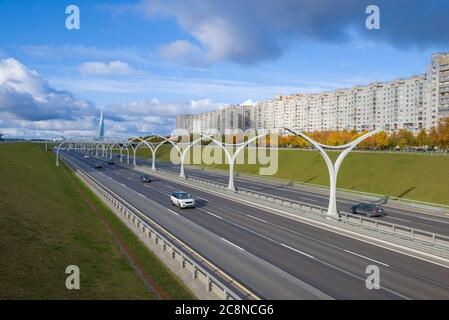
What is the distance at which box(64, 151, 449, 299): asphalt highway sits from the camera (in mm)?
14188

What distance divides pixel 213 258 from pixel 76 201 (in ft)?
A: 65.1

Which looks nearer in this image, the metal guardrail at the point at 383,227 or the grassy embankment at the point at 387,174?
the metal guardrail at the point at 383,227

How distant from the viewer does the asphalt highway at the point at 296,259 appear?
559 inches

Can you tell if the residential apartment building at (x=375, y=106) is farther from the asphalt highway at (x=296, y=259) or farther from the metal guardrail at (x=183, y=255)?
the metal guardrail at (x=183, y=255)

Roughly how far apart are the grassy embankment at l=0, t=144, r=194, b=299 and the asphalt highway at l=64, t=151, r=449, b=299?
3234mm

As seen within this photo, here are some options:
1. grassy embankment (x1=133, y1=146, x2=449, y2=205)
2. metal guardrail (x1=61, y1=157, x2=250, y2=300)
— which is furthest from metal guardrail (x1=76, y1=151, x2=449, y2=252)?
grassy embankment (x1=133, y1=146, x2=449, y2=205)

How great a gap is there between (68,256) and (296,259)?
10481 millimetres

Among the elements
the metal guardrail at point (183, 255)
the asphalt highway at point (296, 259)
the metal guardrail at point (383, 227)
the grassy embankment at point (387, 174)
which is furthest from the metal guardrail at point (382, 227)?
the grassy embankment at point (387, 174)

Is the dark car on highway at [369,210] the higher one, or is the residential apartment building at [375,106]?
the residential apartment building at [375,106]

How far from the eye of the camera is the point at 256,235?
23094 mm

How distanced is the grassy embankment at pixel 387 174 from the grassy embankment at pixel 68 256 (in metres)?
34.2

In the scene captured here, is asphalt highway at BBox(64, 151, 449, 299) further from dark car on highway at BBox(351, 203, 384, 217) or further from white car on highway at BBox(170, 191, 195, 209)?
dark car on highway at BBox(351, 203, 384, 217)
